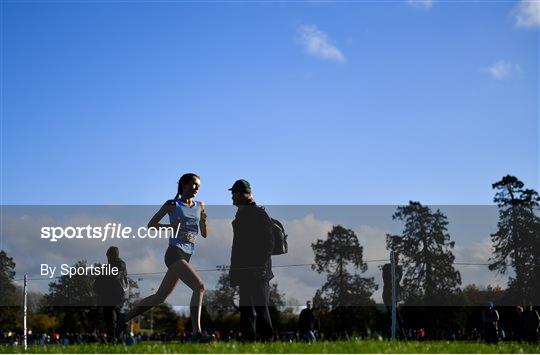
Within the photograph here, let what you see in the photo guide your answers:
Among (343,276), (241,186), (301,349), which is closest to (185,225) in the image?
(241,186)

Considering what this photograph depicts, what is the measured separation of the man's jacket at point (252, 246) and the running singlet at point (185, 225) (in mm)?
735

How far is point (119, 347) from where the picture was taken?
12539 mm

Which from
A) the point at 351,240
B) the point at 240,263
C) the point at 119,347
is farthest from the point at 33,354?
the point at 351,240

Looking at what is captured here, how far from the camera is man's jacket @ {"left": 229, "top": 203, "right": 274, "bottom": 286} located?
1170 centimetres

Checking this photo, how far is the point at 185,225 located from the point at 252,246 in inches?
46.0

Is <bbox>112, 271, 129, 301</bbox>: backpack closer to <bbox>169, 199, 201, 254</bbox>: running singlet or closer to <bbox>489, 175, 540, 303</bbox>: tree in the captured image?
<bbox>169, 199, 201, 254</bbox>: running singlet

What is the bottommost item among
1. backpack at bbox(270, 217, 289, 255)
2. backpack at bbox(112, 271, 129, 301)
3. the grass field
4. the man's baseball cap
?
the grass field

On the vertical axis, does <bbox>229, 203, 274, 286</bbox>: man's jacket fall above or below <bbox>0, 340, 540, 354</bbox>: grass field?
above

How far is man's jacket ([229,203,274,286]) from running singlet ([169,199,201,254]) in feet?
2.41

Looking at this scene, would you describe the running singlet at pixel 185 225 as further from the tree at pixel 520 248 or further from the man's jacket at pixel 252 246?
the tree at pixel 520 248

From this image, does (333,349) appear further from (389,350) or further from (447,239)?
(447,239)

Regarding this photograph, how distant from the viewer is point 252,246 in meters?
11.7

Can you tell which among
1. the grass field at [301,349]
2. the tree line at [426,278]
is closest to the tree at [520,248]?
the tree line at [426,278]

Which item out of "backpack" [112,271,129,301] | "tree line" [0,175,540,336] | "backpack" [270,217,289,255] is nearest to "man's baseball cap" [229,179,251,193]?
"backpack" [270,217,289,255]
